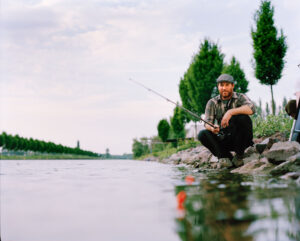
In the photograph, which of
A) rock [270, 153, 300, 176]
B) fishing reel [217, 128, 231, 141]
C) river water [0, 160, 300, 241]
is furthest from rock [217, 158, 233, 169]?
river water [0, 160, 300, 241]

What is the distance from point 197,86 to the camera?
2217 centimetres

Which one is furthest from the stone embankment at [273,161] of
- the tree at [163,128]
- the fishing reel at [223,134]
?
the tree at [163,128]

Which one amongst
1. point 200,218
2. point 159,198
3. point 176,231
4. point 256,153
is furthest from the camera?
point 256,153

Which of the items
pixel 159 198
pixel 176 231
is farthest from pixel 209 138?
pixel 176 231

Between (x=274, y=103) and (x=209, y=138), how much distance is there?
1043 cm

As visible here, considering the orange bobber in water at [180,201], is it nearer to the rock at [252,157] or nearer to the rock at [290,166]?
the rock at [290,166]

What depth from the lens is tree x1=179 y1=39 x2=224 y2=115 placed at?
21.9m

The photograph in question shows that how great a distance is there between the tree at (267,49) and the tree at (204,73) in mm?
6717

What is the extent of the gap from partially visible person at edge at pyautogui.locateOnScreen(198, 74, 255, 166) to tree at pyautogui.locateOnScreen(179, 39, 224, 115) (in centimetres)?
1654

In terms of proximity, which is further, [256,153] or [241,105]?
[256,153]

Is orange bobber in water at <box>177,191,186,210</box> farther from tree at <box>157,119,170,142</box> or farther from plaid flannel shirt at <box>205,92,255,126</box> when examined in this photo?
tree at <box>157,119,170,142</box>

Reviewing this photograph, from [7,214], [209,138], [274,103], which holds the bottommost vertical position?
[7,214]

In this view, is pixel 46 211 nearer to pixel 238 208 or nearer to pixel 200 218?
pixel 200 218

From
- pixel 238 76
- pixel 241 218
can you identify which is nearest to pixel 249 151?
pixel 241 218
